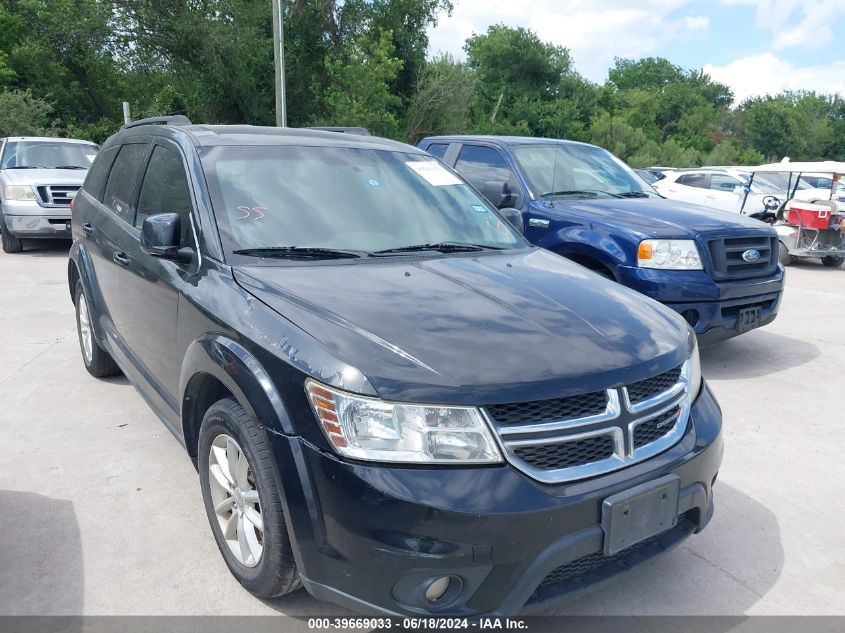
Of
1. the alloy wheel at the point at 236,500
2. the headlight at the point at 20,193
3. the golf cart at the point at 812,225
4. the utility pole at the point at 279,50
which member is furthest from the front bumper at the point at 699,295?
the utility pole at the point at 279,50

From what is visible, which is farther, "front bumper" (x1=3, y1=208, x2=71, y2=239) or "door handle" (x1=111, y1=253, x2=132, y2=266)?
"front bumper" (x1=3, y1=208, x2=71, y2=239)

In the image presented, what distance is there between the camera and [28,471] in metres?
3.80

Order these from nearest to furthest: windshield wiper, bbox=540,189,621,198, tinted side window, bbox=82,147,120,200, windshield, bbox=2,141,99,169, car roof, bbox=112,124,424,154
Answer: car roof, bbox=112,124,424,154, tinted side window, bbox=82,147,120,200, windshield wiper, bbox=540,189,621,198, windshield, bbox=2,141,99,169

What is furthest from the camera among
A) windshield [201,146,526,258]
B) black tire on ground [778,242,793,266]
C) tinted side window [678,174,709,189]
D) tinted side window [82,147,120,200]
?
tinted side window [678,174,709,189]

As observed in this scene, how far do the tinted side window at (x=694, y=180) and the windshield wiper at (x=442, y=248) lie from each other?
1478cm

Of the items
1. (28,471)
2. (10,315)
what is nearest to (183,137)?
(28,471)

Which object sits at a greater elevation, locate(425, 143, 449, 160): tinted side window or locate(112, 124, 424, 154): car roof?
locate(112, 124, 424, 154): car roof

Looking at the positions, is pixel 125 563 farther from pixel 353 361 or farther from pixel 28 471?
pixel 353 361

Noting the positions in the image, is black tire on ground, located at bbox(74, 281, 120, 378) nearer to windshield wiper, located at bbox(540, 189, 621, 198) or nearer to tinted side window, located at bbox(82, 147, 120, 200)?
tinted side window, located at bbox(82, 147, 120, 200)

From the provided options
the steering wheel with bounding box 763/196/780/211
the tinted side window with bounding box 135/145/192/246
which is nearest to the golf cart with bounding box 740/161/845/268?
the steering wheel with bounding box 763/196/780/211

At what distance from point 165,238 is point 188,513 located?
130 cm

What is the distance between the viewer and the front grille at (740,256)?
5484mm

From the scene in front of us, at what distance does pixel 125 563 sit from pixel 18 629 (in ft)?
1.56

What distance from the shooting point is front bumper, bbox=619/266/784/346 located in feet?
17.6
